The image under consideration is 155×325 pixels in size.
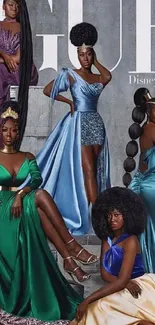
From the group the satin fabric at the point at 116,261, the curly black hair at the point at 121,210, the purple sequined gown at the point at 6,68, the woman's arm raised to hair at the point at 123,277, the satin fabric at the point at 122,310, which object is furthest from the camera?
the purple sequined gown at the point at 6,68

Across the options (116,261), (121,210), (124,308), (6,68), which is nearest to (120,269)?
(116,261)

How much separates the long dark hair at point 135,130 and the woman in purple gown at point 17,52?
98cm

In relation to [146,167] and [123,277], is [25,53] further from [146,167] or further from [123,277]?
[123,277]

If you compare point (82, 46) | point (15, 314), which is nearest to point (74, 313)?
point (15, 314)

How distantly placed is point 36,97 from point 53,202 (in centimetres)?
106

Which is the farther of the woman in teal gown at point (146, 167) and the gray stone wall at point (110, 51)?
the gray stone wall at point (110, 51)

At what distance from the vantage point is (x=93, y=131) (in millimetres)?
8523

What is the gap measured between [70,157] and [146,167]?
72cm

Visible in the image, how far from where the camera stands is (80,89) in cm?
855

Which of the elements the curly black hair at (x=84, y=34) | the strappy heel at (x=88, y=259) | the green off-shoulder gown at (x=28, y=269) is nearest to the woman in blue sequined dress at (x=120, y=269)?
the strappy heel at (x=88, y=259)

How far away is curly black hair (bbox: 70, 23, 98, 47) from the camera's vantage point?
8.56 m

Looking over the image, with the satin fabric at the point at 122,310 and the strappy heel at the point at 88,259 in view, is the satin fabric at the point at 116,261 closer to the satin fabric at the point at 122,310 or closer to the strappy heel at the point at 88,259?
the satin fabric at the point at 122,310

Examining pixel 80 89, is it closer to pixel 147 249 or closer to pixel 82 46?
pixel 82 46

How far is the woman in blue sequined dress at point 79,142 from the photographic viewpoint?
8500 mm
